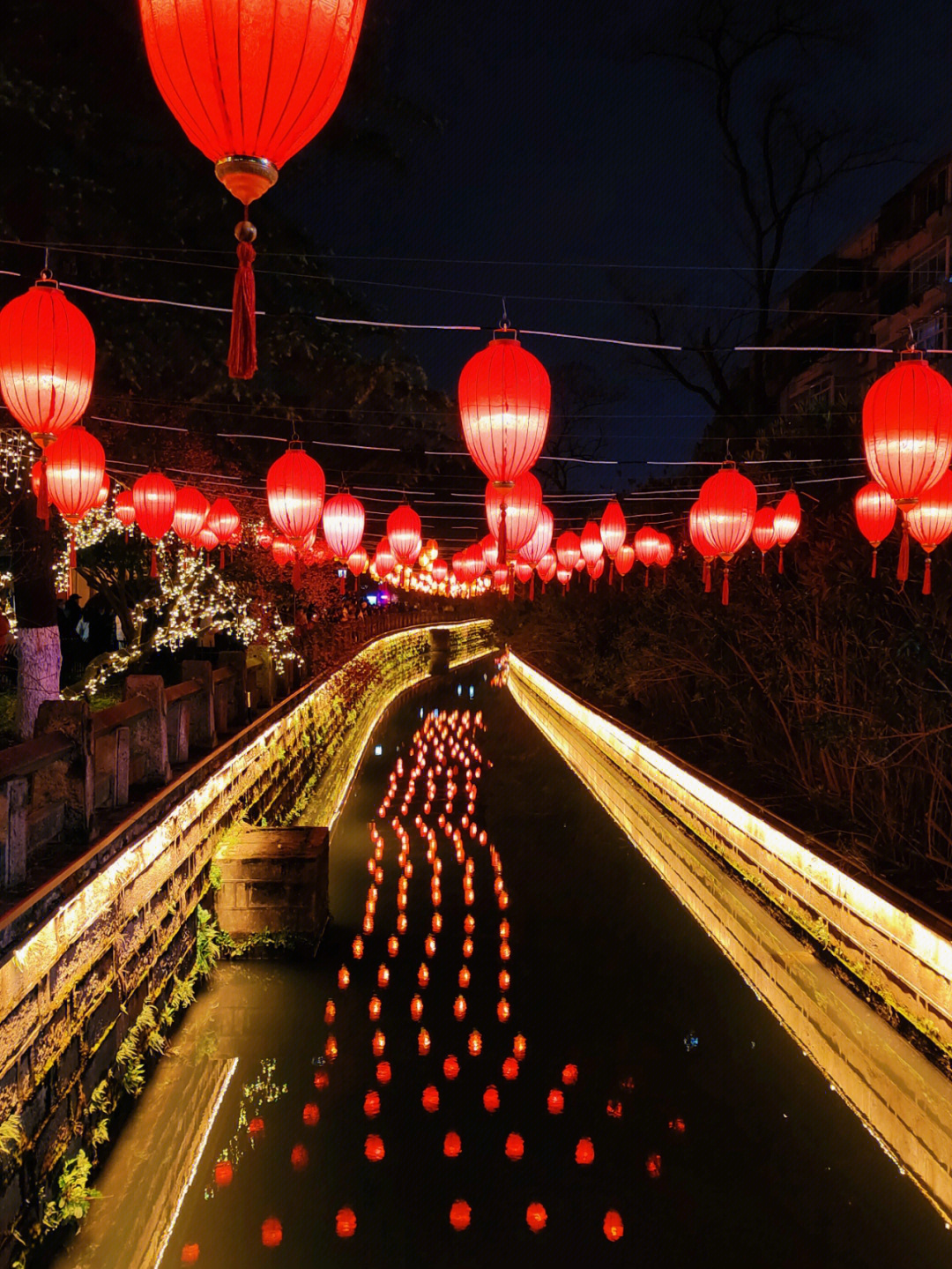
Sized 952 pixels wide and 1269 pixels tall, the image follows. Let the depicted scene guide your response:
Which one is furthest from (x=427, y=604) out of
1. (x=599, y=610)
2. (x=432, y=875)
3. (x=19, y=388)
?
(x=19, y=388)

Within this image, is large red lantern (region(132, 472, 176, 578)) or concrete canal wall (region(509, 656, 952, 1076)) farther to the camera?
large red lantern (region(132, 472, 176, 578))

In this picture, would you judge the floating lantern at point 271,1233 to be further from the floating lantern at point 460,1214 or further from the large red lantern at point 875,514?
the large red lantern at point 875,514

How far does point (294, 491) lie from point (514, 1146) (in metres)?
6.06

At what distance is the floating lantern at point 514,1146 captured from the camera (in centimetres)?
534

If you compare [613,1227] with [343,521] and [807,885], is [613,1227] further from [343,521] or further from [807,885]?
[343,521]

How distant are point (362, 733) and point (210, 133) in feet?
59.8

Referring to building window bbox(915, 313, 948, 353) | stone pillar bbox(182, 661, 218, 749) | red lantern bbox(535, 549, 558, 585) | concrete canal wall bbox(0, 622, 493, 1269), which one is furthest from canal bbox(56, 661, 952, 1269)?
building window bbox(915, 313, 948, 353)

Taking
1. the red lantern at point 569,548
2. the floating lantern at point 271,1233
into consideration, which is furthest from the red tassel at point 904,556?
the red lantern at point 569,548

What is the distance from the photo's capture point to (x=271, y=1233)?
15.3ft

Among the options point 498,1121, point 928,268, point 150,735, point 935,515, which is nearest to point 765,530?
point 935,515

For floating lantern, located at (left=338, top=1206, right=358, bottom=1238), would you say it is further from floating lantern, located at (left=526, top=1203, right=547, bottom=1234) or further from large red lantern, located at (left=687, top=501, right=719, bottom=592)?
large red lantern, located at (left=687, top=501, right=719, bottom=592)

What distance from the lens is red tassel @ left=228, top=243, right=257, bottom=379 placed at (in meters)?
3.52

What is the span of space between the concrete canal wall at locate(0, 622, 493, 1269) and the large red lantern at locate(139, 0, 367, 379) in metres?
3.16

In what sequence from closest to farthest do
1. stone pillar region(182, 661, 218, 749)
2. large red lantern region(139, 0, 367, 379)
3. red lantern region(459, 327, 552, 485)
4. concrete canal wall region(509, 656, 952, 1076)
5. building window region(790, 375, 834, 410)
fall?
large red lantern region(139, 0, 367, 379) → concrete canal wall region(509, 656, 952, 1076) → red lantern region(459, 327, 552, 485) → stone pillar region(182, 661, 218, 749) → building window region(790, 375, 834, 410)
